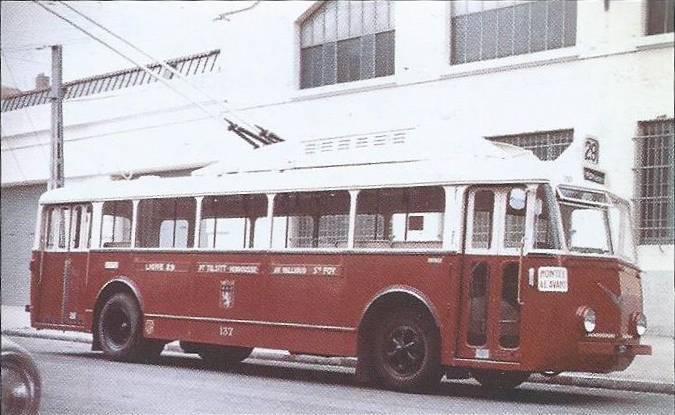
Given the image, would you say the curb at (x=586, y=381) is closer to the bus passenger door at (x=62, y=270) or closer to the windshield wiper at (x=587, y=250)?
the bus passenger door at (x=62, y=270)

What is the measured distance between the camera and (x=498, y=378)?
1000 centimetres

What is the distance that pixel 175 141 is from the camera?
14.2m

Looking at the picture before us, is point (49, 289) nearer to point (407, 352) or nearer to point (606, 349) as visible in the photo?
point (407, 352)

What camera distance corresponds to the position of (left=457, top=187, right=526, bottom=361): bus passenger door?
8766 mm

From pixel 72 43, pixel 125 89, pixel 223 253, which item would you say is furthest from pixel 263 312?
pixel 72 43

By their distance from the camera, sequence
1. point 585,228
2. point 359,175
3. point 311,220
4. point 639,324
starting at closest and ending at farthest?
point 639,324 < point 585,228 < point 359,175 < point 311,220

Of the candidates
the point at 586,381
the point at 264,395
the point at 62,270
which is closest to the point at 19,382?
the point at 264,395

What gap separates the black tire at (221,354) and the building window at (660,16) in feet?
18.4

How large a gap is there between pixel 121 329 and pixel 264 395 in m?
4.01

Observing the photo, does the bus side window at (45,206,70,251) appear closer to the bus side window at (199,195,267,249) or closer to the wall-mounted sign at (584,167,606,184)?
the bus side window at (199,195,267,249)

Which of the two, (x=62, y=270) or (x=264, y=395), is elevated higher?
(x=62, y=270)

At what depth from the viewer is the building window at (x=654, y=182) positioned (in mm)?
10312

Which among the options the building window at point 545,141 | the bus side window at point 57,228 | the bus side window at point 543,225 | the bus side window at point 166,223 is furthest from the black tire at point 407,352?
the bus side window at point 57,228

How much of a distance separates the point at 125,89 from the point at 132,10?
4.01m
